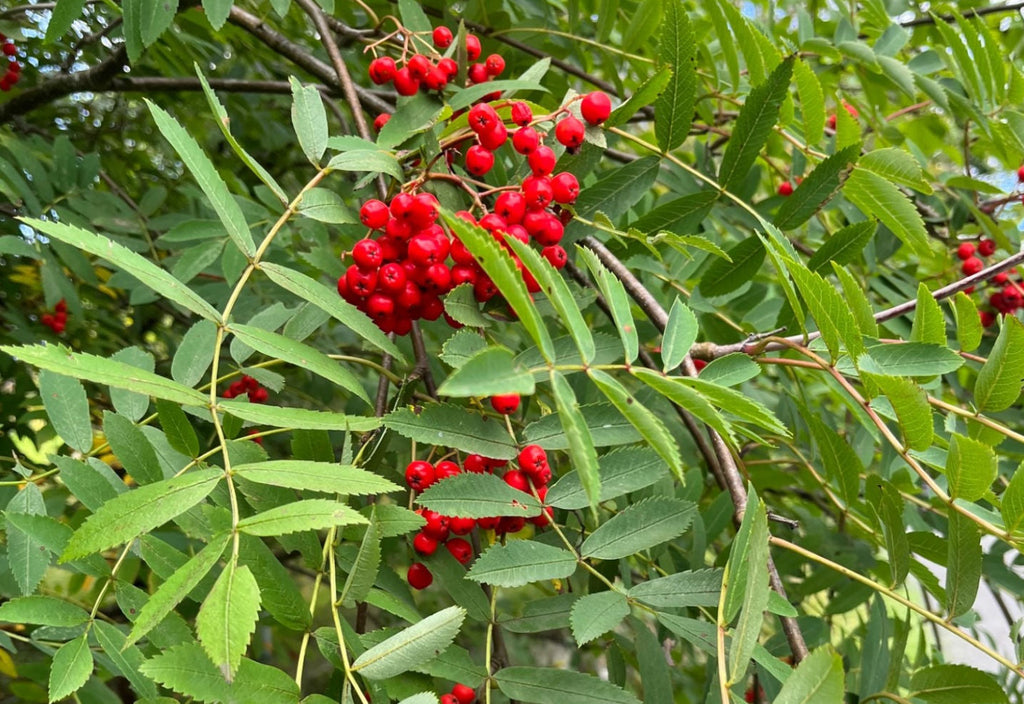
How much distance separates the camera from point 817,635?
1454 mm

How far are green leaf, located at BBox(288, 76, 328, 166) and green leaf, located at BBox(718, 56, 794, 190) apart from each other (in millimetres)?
606

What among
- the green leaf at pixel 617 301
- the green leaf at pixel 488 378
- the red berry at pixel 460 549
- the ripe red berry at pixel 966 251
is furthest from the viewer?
the ripe red berry at pixel 966 251

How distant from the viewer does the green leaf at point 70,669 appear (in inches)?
31.6

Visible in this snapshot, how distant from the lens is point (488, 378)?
26.0 inches

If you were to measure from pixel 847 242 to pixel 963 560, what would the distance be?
0.53 metres

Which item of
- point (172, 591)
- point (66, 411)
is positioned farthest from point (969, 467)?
point (66, 411)

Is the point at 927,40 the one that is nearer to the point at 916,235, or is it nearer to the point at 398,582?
the point at 916,235

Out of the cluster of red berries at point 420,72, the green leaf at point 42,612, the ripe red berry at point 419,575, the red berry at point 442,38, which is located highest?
the red berry at point 442,38

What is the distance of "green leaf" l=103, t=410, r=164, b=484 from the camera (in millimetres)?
948

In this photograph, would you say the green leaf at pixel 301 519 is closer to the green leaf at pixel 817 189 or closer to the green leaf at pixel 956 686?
the green leaf at pixel 956 686

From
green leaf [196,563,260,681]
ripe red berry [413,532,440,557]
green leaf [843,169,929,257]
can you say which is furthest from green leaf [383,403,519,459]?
green leaf [843,169,929,257]

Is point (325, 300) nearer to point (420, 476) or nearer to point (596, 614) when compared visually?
point (420, 476)

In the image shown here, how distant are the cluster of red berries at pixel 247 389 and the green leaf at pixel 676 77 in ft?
2.78

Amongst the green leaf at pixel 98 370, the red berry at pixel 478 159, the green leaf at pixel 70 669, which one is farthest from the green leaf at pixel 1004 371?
the green leaf at pixel 70 669
